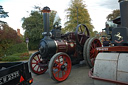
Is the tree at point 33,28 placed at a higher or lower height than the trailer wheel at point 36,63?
higher

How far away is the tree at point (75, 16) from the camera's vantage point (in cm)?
2284

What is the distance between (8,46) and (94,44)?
9.05m

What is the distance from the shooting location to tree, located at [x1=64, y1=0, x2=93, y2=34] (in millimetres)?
22844

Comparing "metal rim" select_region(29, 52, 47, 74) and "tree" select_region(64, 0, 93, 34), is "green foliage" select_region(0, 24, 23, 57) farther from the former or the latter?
"tree" select_region(64, 0, 93, 34)

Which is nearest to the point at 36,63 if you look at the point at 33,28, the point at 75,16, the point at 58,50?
the point at 58,50

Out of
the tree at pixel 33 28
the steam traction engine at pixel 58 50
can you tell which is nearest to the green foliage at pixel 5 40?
the tree at pixel 33 28

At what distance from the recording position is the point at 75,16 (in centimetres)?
2369

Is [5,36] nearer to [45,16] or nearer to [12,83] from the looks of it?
[45,16]

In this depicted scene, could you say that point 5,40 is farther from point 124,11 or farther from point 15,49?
point 124,11

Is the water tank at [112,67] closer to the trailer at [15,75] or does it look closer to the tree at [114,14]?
the trailer at [15,75]

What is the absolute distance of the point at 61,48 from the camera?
14.2 feet

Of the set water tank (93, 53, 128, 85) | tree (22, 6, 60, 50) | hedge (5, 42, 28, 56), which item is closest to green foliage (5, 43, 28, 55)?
hedge (5, 42, 28, 56)

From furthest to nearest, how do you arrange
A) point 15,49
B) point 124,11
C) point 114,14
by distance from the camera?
point 114,14
point 15,49
point 124,11

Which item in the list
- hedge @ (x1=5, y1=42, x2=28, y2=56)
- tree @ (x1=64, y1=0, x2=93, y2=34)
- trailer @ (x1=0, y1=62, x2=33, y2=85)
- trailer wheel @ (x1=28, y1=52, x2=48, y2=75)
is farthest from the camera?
tree @ (x1=64, y1=0, x2=93, y2=34)
